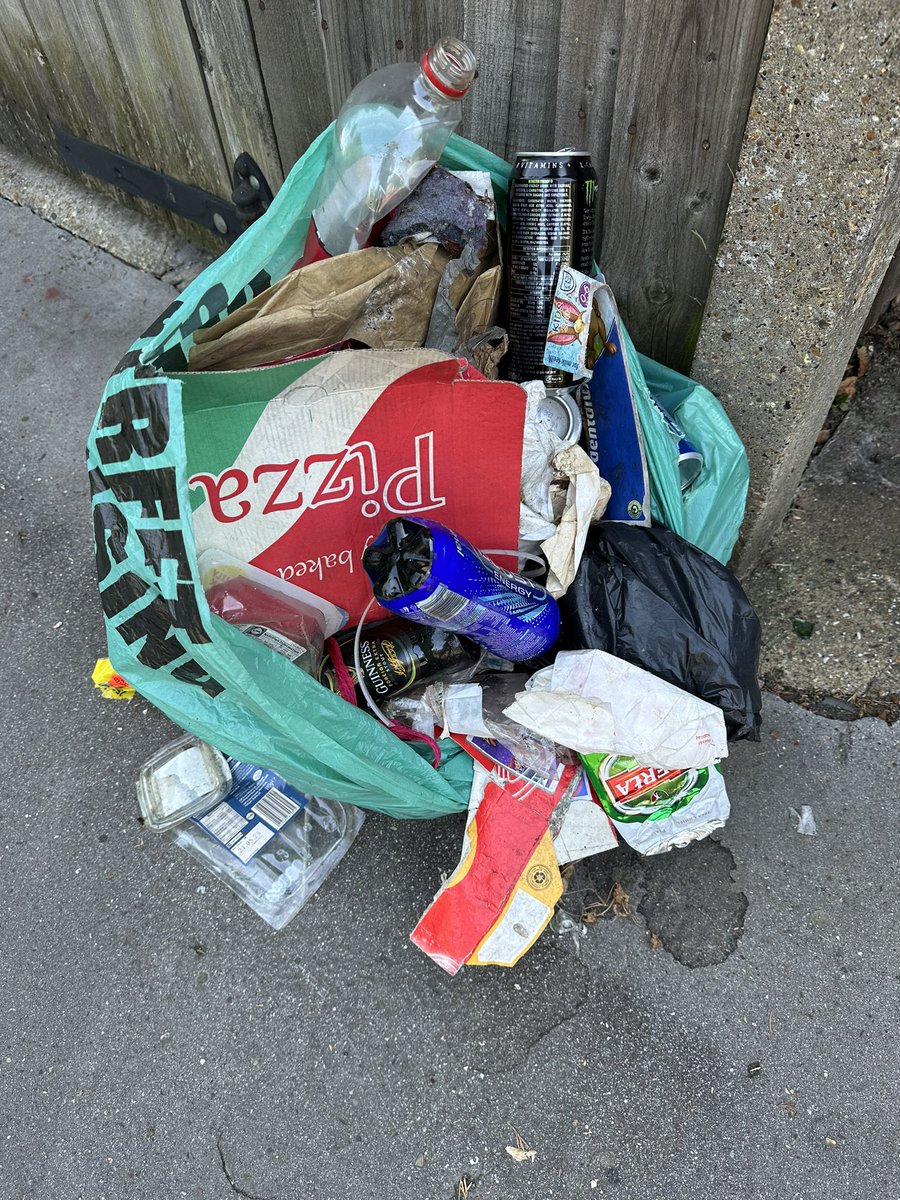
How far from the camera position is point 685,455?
4.92ft

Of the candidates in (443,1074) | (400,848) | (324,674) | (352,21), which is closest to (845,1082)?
(443,1074)

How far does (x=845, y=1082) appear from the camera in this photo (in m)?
1.29

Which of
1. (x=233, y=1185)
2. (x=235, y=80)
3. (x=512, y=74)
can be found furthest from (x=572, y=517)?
(x=235, y=80)

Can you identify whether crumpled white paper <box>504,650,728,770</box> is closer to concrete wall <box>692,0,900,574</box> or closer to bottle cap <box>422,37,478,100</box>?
concrete wall <box>692,0,900,574</box>

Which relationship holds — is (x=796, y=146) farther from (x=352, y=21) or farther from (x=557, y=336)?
(x=352, y=21)

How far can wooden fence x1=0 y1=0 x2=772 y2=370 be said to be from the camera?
1301 millimetres

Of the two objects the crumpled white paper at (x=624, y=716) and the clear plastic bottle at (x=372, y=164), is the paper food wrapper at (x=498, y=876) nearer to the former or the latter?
the crumpled white paper at (x=624, y=716)

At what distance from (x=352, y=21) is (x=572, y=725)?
1.49 m

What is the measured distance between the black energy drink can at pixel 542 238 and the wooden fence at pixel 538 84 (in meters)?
0.14

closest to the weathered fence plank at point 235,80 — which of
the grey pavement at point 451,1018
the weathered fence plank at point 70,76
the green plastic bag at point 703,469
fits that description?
the weathered fence plank at point 70,76

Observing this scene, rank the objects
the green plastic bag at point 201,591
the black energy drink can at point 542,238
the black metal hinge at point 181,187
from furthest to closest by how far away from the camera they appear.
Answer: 1. the black metal hinge at point 181,187
2. the black energy drink can at point 542,238
3. the green plastic bag at point 201,591

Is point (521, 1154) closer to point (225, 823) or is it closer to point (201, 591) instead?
point (225, 823)

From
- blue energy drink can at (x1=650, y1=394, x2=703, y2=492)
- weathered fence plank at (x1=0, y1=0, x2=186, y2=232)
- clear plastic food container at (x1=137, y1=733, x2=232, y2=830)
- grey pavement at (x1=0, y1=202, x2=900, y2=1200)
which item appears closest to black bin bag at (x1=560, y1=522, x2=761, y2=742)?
blue energy drink can at (x1=650, y1=394, x2=703, y2=492)

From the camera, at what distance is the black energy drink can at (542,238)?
4.42 ft
